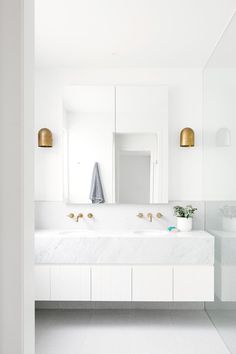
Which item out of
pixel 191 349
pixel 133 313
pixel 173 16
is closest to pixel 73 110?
pixel 173 16

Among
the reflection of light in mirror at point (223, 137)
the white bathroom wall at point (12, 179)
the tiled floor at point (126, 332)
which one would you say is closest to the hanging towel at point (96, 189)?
the tiled floor at point (126, 332)

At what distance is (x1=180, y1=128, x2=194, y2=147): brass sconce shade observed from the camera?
3.66 meters

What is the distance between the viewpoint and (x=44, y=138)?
370cm

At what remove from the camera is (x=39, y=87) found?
3836 millimetres

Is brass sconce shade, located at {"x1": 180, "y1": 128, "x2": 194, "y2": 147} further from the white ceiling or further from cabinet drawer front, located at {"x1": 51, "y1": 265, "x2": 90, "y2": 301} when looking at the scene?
cabinet drawer front, located at {"x1": 51, "y1": 265, "x2": 90, "y2": 301}

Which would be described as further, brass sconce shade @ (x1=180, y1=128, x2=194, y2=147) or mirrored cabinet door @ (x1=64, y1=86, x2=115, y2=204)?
mirrored cabinet door @ (x1=64, y1=86, x2=115, y2=204)

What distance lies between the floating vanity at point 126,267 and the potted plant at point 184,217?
0.35m

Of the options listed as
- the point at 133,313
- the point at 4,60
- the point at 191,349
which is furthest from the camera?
the point at 133,313

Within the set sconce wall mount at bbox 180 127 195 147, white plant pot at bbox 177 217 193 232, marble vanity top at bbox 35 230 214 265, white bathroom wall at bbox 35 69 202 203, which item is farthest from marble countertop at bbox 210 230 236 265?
sconce wall mount at bbox 180 127 195 147

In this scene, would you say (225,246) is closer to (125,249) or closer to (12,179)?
(125,249)

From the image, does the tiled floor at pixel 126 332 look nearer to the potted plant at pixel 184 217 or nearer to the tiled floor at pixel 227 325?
the tiled floor at pixel 227 325

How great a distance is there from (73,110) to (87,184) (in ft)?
2.71

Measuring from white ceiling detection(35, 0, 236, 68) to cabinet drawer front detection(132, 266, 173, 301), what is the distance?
209 centimetres

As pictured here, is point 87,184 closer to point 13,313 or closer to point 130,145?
point 130,145
